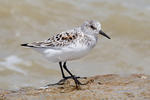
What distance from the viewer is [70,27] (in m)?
15.1

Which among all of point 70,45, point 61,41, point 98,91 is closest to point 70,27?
point 61,41

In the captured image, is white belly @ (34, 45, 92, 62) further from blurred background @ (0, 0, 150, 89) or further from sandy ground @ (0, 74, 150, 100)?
blurred background @ (0, 0, 150, 89)

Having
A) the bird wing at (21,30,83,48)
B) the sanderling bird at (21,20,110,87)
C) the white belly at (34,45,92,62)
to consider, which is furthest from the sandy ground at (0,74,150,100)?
the bird wing at (21,30,83,48)

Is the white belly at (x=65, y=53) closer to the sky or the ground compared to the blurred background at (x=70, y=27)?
closer to the ground

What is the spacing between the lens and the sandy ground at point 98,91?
21.0 ft

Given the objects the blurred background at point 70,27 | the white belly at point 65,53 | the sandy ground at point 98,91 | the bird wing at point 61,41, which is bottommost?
the sandy ground at point 98,91

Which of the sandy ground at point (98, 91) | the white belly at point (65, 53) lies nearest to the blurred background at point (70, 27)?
the white belly at point (65, 53)

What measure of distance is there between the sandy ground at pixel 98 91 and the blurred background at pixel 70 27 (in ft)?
14.9

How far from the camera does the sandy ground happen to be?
639 centimetres

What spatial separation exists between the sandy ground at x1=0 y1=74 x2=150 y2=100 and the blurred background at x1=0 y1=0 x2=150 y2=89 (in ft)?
14.9

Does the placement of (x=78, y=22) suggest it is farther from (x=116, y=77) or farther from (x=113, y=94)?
(x=113, y=94)

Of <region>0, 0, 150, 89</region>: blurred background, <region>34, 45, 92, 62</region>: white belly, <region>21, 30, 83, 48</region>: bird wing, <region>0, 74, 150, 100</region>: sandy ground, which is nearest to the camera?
<region>0, 74, 150, 100</region>: sandy ground

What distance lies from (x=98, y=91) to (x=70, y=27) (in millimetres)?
8684

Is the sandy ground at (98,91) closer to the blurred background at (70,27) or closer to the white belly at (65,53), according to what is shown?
the white belly at (65,53)
